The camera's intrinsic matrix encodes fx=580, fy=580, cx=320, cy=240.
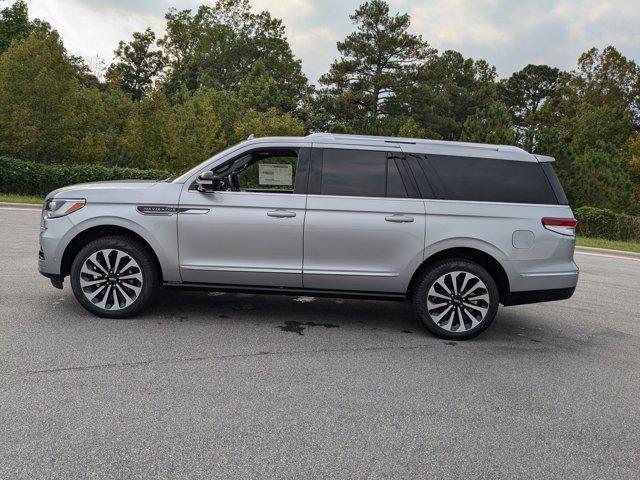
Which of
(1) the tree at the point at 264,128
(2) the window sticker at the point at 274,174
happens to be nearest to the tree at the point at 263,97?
(1) the tree at the point at 264,128

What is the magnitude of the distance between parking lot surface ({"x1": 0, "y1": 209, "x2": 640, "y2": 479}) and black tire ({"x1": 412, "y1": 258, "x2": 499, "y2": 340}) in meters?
0.18

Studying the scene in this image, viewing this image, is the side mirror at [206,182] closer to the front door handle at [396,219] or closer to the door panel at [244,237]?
the door panel at [244,237]

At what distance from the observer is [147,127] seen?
26.7 meters

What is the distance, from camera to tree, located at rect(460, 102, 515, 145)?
113ft

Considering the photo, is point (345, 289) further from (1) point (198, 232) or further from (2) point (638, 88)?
(2) point (638, 88)

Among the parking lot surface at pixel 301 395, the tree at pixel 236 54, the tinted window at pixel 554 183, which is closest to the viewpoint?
the parking lot surface at pixel 301 395

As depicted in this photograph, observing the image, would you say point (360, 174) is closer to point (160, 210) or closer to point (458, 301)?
point (458, 301)

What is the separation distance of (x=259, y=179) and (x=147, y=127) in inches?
868

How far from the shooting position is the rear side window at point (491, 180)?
5.80 metres

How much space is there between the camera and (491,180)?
583 cm

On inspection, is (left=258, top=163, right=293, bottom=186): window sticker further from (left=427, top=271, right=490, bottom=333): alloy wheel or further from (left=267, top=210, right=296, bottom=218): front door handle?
(left=427, top=271, right=490, bottom=333): alloy wheel

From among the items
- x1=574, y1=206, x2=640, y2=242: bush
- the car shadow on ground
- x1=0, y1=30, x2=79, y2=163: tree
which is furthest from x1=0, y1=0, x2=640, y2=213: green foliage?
the car shadow on ground

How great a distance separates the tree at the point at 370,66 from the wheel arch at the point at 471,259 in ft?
147

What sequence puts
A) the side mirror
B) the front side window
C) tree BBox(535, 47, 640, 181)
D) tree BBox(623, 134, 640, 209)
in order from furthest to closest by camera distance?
1. tree BBox(535, 47, 640, 181)
2. tree BBox(623, 134, 640, 209)
3. the front side window
4. the side mirror
